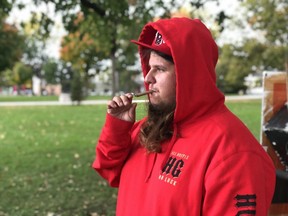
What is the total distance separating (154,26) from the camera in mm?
1839

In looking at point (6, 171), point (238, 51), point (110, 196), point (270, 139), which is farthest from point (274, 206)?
point (238, 51)

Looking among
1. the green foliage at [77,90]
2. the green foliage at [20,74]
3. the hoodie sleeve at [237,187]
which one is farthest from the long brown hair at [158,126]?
the green foliage at [20,74]

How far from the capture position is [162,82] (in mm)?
1775

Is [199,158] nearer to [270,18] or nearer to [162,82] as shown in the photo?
[162,82]

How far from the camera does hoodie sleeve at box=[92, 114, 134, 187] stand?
207 cm

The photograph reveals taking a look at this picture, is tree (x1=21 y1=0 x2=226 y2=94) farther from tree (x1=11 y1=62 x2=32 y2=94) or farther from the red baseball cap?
tree (x1=11 y1=62 x2=32 y2=94)

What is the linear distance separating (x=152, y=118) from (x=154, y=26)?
1.35 ft

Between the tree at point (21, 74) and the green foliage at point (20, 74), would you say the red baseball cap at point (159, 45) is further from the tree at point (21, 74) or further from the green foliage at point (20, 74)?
the green foliage at point (20, 74)

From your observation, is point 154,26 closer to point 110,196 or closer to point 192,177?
point 192,177

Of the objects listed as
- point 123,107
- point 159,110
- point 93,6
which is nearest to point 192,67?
point 159,110

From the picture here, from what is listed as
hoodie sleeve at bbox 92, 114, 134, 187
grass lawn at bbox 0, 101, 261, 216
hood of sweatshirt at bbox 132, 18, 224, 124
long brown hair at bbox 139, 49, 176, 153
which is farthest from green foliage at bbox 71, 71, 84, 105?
hood of sweatshirt at bbox 132, 18, 224, 124

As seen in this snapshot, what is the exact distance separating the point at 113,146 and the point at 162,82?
49cm

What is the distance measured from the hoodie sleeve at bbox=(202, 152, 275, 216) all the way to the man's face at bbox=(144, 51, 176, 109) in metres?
0.39

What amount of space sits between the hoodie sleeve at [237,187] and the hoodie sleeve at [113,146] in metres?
0.63
